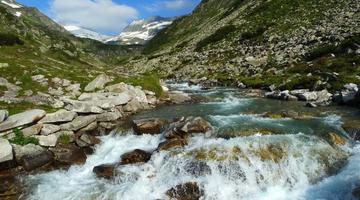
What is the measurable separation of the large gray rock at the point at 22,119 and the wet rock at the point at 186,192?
13025mm

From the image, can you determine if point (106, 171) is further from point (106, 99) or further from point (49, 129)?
point (106, 99)

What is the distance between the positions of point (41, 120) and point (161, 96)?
60.1ft

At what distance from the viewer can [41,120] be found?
95.9 feet

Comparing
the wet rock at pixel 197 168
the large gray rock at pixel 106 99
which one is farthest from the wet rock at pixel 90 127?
the wet rock at pixel 197 168

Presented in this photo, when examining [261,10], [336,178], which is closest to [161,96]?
[336,178]

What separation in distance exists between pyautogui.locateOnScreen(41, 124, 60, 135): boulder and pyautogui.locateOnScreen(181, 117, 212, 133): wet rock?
33.0 ft

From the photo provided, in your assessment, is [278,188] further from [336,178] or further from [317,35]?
[317,35]

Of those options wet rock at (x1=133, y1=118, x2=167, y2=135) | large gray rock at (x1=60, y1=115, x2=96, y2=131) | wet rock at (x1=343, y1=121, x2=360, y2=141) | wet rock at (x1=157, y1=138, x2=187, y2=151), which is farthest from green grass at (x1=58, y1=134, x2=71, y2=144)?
wet rock at (x1=343, y1=121, x2=360, y2=141)

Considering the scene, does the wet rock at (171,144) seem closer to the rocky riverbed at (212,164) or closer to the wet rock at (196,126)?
the rocky riverbed at (212,164)

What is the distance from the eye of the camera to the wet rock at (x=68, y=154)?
86.1 ft

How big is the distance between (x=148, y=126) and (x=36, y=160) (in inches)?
354

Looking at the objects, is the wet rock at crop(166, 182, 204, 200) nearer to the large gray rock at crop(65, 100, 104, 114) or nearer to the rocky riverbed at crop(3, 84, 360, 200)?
the rocky riverbed at crop(3, 84, 360, 200)

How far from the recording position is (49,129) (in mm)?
28781

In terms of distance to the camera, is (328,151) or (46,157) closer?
(328,151)
